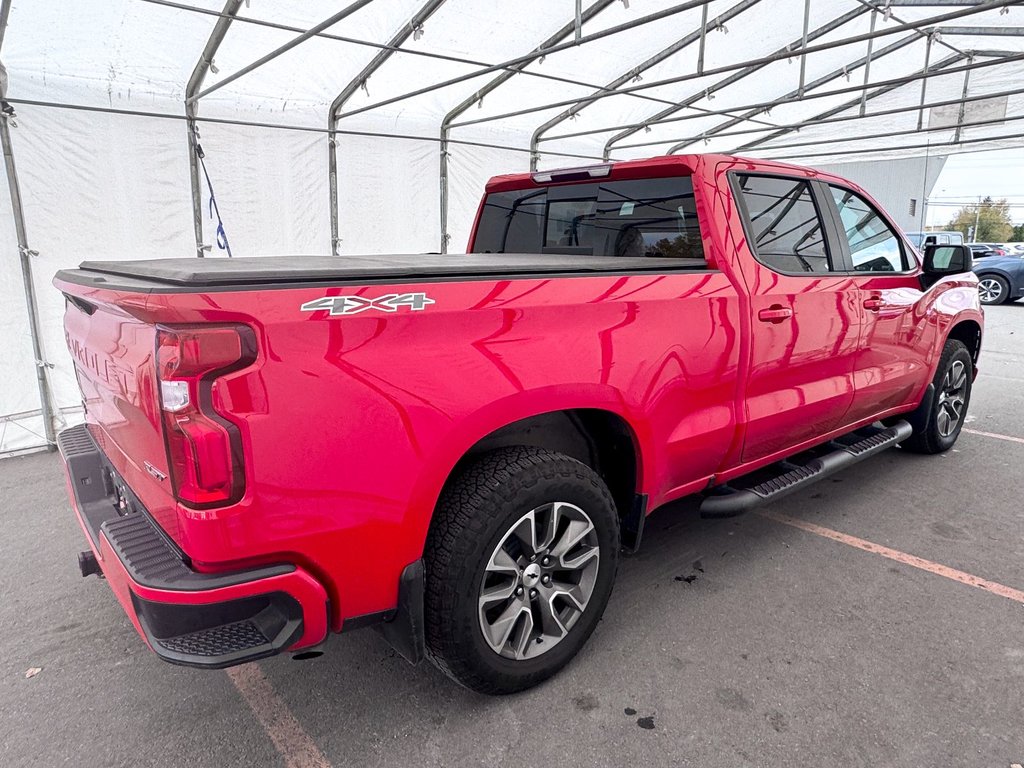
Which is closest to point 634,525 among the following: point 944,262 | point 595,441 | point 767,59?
point 595,441

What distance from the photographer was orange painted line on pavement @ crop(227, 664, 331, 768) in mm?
2109

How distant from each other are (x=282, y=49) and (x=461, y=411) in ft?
18.5

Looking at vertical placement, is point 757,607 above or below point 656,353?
below

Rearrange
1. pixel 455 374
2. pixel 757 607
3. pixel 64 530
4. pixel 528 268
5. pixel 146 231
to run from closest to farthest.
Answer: pixel 455 374 < pixel 528 268 < pixel 757 607 < pixel 64 530 < pixel 146 231

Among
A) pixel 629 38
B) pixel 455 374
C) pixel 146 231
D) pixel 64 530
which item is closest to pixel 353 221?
pixel 146 231

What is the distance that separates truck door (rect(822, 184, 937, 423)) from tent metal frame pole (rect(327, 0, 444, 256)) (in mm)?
4670

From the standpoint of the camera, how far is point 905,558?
11.0 feet

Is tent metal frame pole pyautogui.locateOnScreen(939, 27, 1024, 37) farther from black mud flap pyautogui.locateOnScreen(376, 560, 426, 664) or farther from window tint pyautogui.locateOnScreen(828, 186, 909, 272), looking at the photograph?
black mud flap pyautogui.locateOnScreen(376, 560, 426, 664)

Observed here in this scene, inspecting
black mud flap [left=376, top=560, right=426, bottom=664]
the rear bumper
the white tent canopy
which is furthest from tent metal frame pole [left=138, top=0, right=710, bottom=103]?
black mud flap [left=376, top=560, right=426, bottom=664]

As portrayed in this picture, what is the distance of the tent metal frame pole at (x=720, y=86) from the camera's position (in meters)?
8.37

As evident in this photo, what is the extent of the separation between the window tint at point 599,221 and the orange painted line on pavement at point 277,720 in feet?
7.50

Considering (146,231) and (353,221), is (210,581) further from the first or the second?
(353,221)

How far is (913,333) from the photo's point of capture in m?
4.10

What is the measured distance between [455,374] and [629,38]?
7760 millimetres
